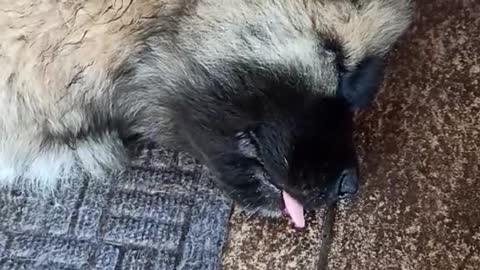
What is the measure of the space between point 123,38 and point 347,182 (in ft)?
1.32

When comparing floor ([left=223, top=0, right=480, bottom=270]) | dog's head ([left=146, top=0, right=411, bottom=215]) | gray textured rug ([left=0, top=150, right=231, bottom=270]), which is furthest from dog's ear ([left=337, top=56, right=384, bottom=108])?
gray textured rug ([left=0, top=150, right=231, bottom=270])

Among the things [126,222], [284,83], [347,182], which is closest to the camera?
[284,83]

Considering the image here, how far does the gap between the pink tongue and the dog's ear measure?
185 mm

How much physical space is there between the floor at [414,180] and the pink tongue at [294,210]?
0.14ft

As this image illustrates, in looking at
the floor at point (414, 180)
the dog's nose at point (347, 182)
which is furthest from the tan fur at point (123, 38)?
the floor at point (414, 180)

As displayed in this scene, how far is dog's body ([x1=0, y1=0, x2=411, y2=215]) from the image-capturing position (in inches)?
50.6

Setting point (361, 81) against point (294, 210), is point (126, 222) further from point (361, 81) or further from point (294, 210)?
point (361, 81)

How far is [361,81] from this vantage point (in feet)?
4.55

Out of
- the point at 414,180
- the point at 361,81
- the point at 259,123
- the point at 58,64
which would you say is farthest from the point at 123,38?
the point at 414,180

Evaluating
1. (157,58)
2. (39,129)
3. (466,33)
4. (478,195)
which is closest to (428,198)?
(478,195)

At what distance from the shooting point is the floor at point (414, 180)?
5.07 feet

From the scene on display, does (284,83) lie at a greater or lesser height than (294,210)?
greater

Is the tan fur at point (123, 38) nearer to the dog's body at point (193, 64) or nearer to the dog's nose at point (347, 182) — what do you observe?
the dog's body at point (193, 64)

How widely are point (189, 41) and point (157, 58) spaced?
0.21 feet
